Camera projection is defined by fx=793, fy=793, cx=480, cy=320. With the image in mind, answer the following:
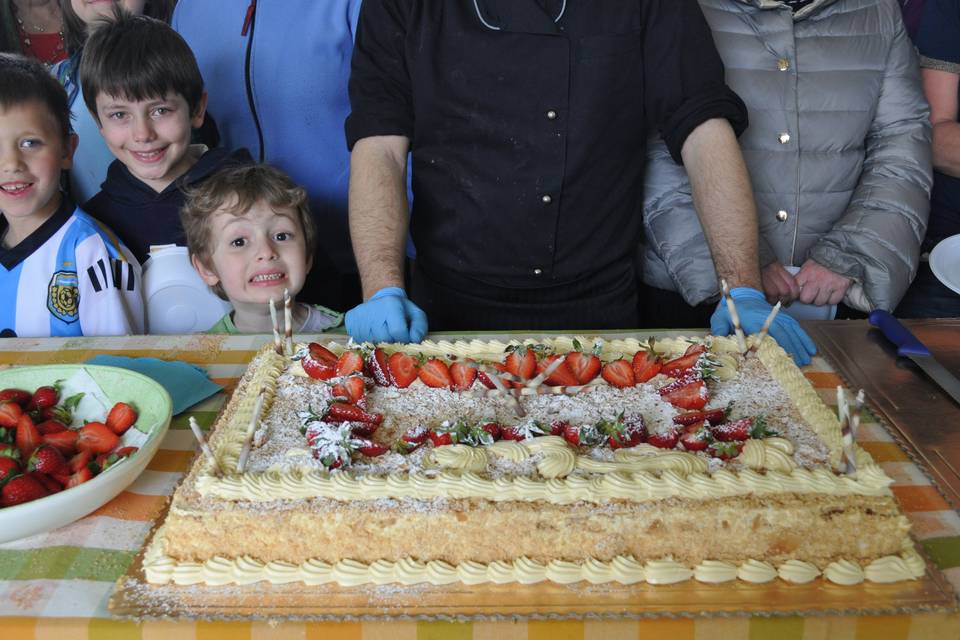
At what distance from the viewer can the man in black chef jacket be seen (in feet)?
8.11

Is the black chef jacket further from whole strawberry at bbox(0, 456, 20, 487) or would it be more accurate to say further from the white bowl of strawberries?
whole strawberry at bbox(0, 456, 20, 487)

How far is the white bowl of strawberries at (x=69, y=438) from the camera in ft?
4.66

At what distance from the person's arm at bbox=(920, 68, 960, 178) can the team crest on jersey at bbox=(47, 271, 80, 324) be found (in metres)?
3.10

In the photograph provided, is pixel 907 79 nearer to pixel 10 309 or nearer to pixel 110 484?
pixel 110 484

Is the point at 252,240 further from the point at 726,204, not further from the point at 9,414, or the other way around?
the point at 726,204

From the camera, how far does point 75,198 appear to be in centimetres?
333

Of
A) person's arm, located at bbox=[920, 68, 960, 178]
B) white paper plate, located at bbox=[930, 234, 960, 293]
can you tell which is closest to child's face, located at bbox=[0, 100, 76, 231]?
white paper plate, located at bbox=[930, 234, 960, 293]

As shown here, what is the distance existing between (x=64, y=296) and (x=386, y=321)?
1.21 meters

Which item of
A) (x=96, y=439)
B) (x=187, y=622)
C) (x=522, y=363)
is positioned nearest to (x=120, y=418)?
(x=96, y=439)

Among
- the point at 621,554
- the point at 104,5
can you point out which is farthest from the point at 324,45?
the point at 621,554

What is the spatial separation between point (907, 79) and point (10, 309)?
3.17 metres

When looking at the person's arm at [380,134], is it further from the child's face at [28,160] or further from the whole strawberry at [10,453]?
the whole strawberry at [10,453]

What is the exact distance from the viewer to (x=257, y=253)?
2609 millimetres

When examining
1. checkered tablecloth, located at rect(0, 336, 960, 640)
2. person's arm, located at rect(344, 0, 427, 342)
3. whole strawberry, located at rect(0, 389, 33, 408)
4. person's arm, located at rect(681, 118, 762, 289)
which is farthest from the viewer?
person's arm, located at rect(344, 0, 427, 342)
